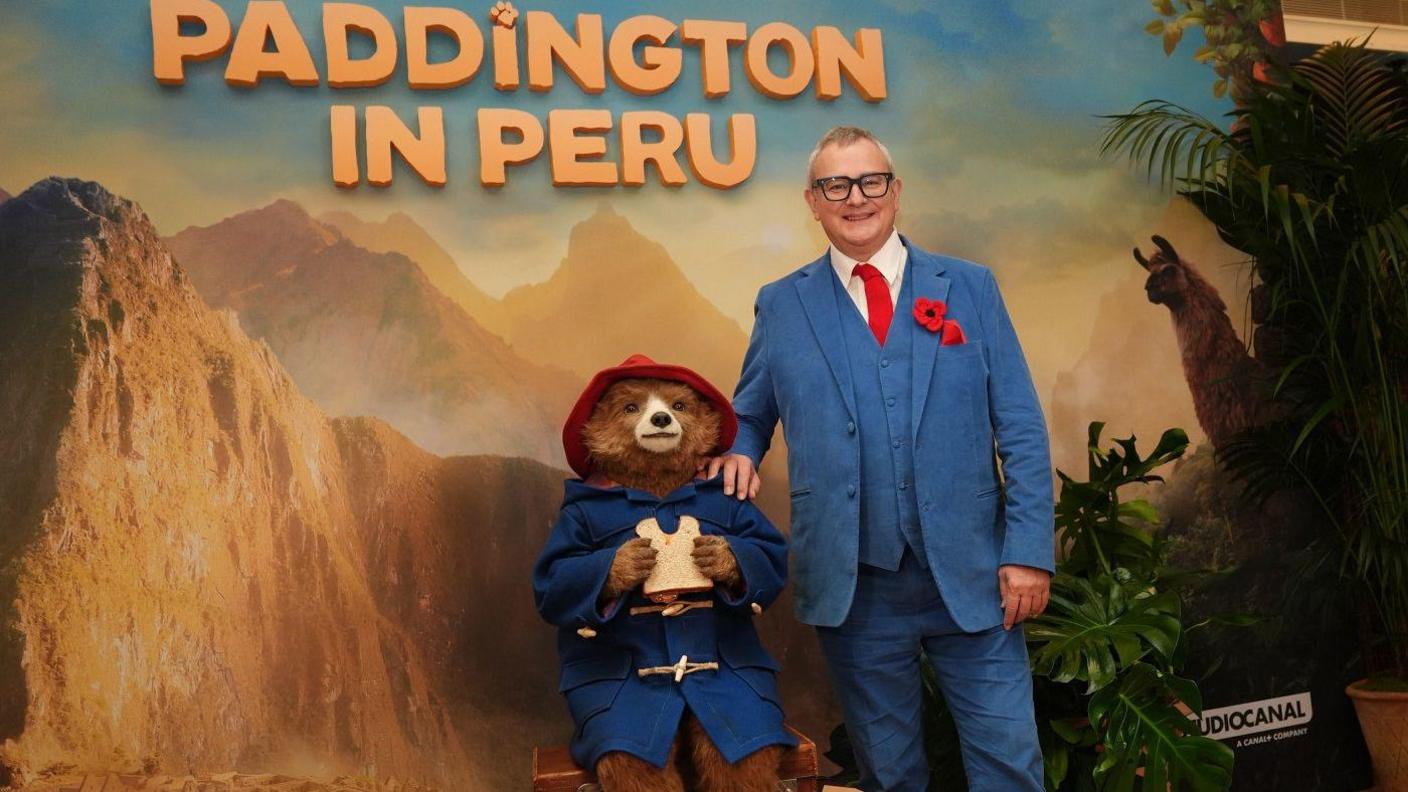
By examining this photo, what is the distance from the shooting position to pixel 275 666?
251 centimetres

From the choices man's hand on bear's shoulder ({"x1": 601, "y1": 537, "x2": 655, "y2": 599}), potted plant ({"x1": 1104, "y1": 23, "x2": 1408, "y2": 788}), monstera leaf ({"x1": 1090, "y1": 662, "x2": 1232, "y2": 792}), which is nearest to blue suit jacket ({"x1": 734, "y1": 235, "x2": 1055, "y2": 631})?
man's hand on bear's shoulder ({"x1": 601, "y1": 537, "x2": 655, "y2": 599})

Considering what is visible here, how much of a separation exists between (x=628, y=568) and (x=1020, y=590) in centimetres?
70

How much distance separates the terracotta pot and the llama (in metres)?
0.79

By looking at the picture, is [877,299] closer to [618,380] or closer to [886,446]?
[886,446]

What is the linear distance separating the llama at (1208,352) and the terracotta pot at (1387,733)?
2.58 ft

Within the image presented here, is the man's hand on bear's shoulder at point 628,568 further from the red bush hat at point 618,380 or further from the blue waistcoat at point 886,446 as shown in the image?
the blue waistcoat at point 886,446

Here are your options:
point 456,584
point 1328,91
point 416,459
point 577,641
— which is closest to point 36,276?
point 416,459

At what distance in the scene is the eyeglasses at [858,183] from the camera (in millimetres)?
2074

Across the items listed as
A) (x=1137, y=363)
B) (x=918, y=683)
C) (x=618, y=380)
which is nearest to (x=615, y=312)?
(x=618, y=380)

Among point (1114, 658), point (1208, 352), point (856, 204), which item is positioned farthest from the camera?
point (1208, 352)

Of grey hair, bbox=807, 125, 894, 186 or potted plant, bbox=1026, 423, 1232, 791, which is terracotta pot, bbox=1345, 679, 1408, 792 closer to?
potted plant, bbox=1026, 423, 1232, 791

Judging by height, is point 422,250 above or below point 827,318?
above

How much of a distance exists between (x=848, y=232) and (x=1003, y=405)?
43cm

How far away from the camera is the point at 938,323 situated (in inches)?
80.8
